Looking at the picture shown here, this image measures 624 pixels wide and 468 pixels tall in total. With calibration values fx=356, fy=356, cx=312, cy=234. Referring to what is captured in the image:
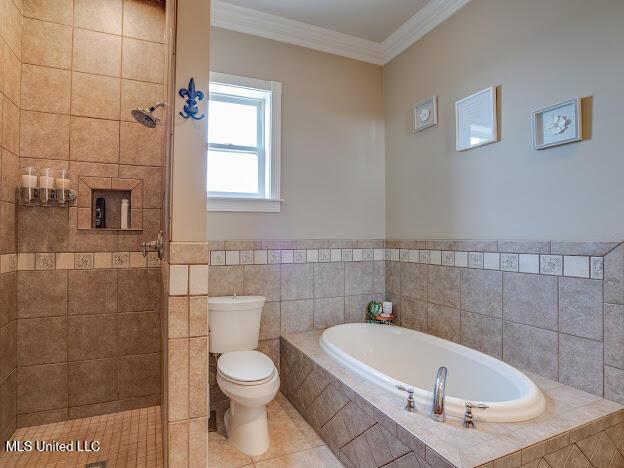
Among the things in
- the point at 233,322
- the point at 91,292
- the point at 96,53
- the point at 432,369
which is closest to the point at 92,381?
the point at 91,292

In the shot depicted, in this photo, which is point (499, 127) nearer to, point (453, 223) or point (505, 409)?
point (453, 223)

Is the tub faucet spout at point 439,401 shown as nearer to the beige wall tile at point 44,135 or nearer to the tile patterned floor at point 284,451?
the tile patterned floor at point 284,451

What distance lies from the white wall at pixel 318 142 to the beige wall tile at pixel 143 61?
1.26 ft

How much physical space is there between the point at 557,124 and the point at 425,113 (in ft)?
3.27

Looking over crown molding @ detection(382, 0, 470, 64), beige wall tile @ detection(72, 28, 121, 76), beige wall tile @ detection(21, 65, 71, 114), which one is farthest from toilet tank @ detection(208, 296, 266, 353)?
crown molding @ detection(382, 0, 470, 64)

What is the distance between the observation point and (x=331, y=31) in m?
2.85

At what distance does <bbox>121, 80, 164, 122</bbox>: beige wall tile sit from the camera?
7.59ft

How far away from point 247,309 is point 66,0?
2.22 metres

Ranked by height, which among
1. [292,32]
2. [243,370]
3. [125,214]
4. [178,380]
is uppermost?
[292,32]

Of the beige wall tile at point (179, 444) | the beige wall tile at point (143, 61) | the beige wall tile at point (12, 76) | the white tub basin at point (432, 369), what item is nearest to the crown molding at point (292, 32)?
the beige wall tile at point (143, 61)

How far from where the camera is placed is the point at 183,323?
1.26 m

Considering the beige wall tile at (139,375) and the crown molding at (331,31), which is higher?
the crown molding at (331,31)

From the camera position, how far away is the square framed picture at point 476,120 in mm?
2176

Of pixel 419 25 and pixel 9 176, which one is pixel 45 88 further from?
pixel 419 25
